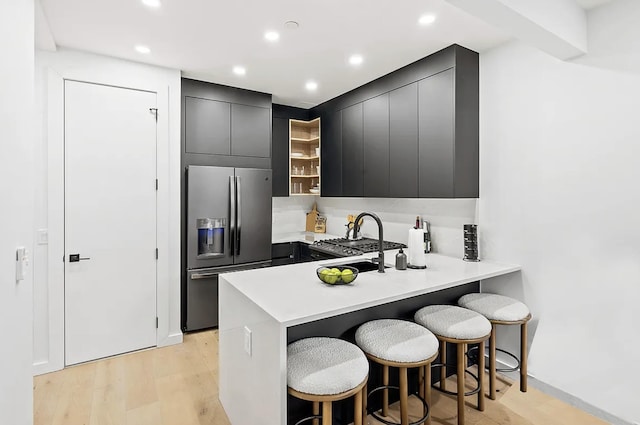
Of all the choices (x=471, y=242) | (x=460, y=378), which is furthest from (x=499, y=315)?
(x=471, y=242)

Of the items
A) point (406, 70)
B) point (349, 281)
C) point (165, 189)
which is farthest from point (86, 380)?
point (406, 70)

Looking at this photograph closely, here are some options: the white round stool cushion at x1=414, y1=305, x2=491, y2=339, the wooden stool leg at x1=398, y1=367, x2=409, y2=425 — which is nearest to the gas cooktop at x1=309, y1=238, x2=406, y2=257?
the white round stool cushion at x1=414, y1=305, x2=491, y2=339

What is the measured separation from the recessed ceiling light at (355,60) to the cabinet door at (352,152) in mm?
662

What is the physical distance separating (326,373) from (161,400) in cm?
158

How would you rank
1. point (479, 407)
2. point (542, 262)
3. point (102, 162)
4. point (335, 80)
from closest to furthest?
point (479, 407) → point (542, 262) → point (102, 162) → point (335, 80)

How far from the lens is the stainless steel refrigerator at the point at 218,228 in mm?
3447

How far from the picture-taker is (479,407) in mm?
2244

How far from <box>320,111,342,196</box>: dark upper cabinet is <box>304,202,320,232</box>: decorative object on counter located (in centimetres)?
69

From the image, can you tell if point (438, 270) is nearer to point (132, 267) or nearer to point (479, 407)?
point (479, 407)

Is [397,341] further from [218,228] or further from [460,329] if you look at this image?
[218,228]

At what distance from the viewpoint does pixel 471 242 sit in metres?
2.80

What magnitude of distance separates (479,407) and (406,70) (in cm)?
280

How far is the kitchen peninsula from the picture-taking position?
1.55 m

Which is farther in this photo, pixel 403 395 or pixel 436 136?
pixel 436 136
